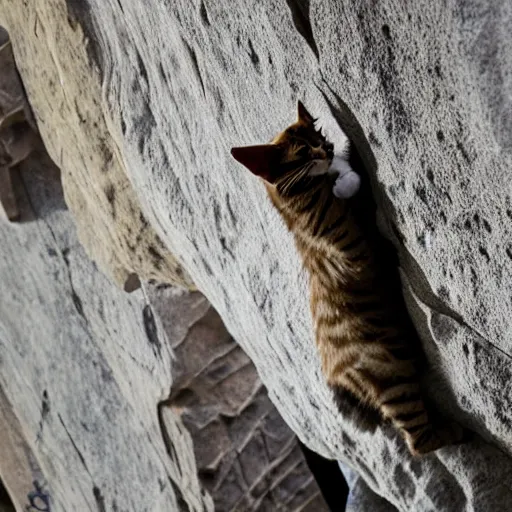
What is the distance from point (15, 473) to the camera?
4.56 meters

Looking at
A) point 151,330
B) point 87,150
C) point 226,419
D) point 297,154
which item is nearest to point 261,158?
point 297,154

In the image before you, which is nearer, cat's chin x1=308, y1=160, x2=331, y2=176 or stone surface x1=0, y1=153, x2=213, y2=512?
cat's chin x1=308, y1=160, x2=331, y2=176

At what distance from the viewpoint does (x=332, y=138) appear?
157cm

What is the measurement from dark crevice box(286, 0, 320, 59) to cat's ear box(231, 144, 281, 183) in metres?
0.15

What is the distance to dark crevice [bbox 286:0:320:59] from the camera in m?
1.45

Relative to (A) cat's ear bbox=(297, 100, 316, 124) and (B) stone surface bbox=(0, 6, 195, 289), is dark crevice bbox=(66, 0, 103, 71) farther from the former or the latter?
(A) cat's ear bbox=(297, 100, 316, 124)

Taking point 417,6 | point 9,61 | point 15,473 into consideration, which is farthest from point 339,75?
point 15,473

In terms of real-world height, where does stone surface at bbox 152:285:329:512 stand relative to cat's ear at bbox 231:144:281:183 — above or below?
below

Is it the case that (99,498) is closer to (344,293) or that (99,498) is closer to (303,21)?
(344,293)

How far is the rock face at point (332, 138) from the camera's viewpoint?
4.02ft

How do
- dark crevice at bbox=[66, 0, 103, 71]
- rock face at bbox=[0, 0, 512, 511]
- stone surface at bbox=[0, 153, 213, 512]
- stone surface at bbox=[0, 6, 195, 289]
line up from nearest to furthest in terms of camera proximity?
rock face at bbox=[0, 0, 512, 511] < dark crevice at bbox=[66, 0, 103, 71] < stone surface at bbox=[0, 6, 195, 289] < stone surface at bbox=[0, 153, 213, 512]

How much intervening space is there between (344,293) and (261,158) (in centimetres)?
27

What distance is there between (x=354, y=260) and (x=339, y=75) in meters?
0.31

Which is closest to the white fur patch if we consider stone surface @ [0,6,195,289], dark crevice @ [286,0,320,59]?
dark crevice @ [286,0,320,59]
